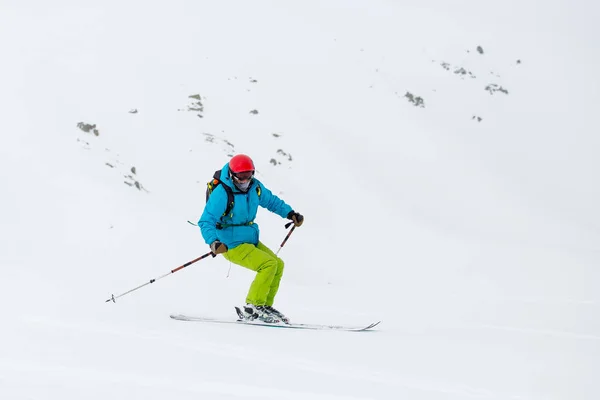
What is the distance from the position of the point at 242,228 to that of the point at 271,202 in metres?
0.69

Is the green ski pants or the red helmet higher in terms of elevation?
the red helmet

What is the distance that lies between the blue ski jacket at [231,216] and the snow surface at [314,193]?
112 centimetres

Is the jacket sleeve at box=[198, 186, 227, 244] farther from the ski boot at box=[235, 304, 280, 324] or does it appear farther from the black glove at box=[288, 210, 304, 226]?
the black glove at box=[288, 210, 304, 226]

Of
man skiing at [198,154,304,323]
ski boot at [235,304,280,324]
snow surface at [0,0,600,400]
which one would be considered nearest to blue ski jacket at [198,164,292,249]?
man skiing at [198,154,304,323]

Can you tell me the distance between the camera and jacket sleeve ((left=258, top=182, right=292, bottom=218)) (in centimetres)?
786

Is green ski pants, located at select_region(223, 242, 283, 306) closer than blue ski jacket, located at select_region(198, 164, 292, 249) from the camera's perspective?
No

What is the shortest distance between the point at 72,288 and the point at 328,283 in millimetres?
6601

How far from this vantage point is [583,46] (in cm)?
3534

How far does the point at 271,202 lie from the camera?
26.1 feet

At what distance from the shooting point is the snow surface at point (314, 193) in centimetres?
533

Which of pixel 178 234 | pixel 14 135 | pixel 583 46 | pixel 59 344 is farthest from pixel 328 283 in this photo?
pixel 583 46

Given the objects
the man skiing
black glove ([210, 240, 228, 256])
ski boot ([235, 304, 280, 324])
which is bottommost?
ski boot ([235, 304, 280, 324])

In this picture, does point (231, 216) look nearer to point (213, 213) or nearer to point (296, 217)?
point (213, 213)

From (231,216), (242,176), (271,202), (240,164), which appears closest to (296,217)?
(271,202)
